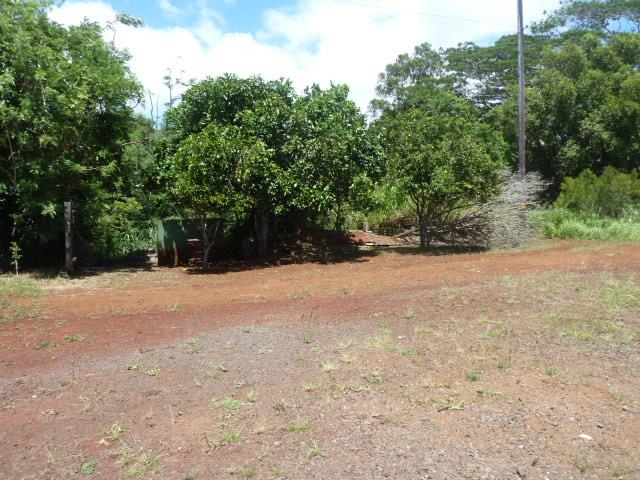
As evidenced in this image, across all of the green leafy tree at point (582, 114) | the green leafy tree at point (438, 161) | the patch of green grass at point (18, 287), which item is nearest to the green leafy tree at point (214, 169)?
the patch of green grass at point (18, 287)

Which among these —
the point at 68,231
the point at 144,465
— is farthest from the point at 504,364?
the point at 68,231

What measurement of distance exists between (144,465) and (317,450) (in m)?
1.21

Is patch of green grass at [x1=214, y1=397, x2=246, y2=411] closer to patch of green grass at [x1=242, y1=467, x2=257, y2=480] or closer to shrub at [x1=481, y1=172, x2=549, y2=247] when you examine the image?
patch of green grass at [x1=242, y1=467, x2=257, y2=480]

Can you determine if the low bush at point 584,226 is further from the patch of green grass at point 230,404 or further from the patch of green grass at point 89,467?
the patch of green grass at point 89,467

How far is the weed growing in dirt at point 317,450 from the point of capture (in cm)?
415

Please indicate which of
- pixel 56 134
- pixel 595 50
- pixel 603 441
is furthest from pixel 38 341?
pixel 595 50

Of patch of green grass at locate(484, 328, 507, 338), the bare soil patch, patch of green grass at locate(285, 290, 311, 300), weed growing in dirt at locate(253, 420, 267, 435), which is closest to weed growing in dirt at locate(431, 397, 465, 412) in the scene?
the bare soil patch

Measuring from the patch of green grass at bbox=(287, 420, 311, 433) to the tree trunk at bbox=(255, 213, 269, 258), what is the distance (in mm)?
13478

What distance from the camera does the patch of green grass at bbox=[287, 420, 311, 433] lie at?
14.9ft

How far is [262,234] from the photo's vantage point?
1822 centimetres

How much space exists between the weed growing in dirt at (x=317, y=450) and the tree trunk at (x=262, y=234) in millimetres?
13858

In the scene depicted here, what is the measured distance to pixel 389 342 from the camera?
6.75 metres

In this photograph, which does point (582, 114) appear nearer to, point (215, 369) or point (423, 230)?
point (423, 230)

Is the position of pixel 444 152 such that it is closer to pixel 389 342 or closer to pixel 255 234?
pixel 255 234
